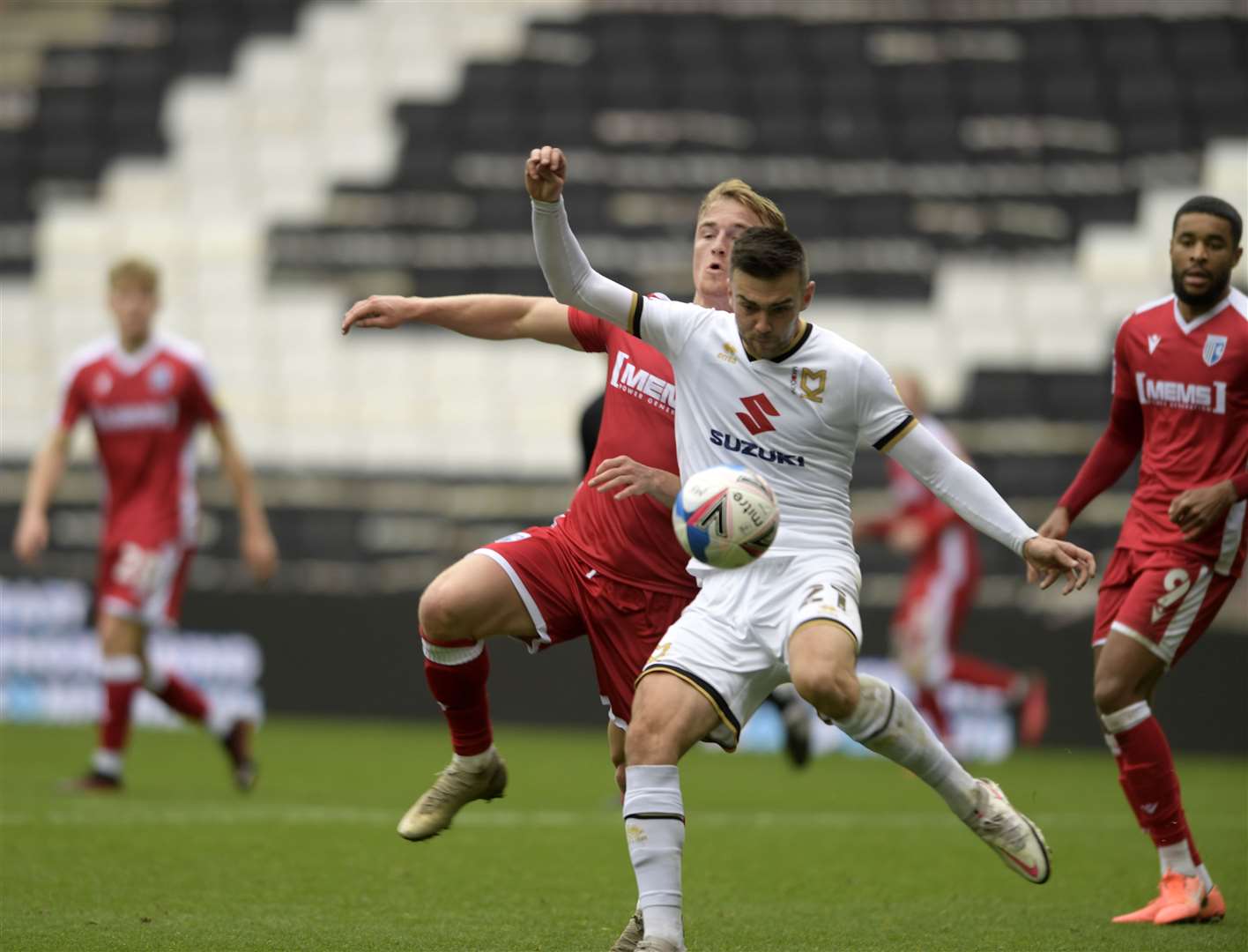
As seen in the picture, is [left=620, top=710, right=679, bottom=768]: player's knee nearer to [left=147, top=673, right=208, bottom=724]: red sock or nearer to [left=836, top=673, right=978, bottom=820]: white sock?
[left=836, top=673, right=978, bottom=820]: white sock

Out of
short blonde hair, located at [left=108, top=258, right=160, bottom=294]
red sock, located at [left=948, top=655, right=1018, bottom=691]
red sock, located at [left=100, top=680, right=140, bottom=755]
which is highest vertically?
short blonde hair, located at [left=108, top=258, right=160, bottom=294]

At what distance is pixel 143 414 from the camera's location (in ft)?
31.6

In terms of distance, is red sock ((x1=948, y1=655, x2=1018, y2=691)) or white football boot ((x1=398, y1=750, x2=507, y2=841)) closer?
white football boot ((x1=398, y1=750, x2=507, y2=841))

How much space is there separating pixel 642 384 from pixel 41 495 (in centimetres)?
476

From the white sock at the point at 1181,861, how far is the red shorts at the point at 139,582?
5.49 metres

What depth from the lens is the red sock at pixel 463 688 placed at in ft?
18.9

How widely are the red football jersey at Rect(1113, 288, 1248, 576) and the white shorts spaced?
→ 175 cm

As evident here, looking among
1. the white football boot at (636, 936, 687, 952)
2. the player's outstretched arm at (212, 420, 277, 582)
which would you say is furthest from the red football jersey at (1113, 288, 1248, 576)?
the player's outstretched arm at (212, 420, 277, 582)

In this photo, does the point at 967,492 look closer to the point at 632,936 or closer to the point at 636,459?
the point at 636,459

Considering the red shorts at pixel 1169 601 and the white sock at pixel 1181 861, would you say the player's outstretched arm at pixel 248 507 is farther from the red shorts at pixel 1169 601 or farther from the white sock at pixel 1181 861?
the white sock at pixel 1181 861

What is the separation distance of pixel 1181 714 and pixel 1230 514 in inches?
280

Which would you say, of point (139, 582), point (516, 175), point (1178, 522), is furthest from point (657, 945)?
point (516, 175)

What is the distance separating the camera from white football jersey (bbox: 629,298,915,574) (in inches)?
202

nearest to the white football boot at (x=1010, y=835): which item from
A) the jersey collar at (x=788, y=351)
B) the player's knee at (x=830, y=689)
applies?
the player's knee at (x=830, y=689)
